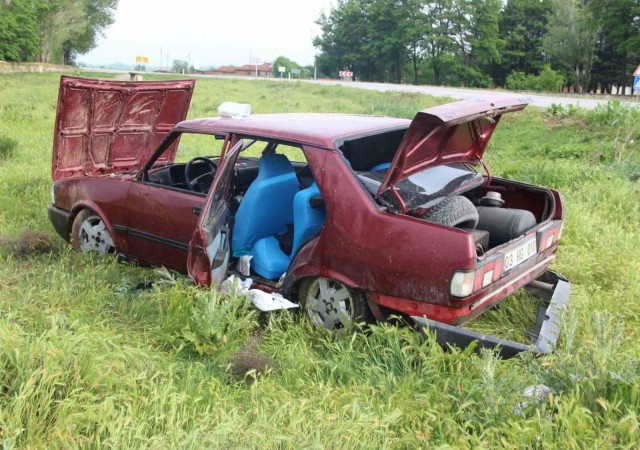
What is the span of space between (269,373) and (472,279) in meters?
1.27

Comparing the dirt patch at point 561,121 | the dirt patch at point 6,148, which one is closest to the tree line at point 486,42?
the dirt patch at point 561,121

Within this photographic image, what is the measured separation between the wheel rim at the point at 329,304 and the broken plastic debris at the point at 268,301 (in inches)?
5.4

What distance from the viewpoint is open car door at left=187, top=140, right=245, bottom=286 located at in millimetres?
3965

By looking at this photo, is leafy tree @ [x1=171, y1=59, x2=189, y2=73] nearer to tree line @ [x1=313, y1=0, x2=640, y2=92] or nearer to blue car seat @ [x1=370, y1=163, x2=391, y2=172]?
tree line @ [x1=313, y1=0, x2=640, y2=92]

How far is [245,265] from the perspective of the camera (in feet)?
14.0

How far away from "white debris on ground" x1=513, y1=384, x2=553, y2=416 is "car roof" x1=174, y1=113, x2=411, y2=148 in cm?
186

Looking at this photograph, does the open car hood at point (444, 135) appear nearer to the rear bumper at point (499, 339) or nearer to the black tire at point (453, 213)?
the black tire at point (453, 213)

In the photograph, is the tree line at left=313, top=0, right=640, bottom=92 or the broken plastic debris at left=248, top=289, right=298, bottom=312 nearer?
the broken plastic debris at left=248, top=289, right=298, bottom=312

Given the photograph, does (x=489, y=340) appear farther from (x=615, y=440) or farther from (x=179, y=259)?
(x=179, y=259)

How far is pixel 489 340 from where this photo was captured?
3.06 m

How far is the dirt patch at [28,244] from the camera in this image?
5406 millimetres

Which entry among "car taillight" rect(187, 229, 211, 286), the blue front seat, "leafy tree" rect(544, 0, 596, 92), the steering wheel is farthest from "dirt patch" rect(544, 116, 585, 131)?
"leafy tree" rect(544, 0, 596, 92)

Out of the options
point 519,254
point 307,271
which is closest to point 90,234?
point 307,271

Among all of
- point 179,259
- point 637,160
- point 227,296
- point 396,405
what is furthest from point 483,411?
point 637,160
